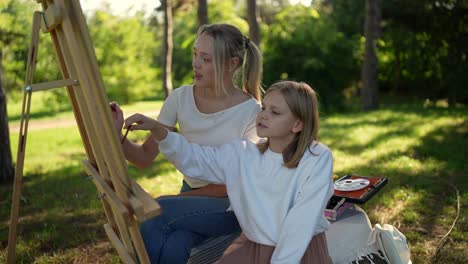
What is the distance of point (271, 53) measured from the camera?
13.2m

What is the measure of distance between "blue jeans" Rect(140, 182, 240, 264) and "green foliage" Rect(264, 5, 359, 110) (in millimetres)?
10592

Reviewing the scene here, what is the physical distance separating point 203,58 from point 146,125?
2.17 feet

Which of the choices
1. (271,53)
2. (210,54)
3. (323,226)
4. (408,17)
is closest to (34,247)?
(210,54)

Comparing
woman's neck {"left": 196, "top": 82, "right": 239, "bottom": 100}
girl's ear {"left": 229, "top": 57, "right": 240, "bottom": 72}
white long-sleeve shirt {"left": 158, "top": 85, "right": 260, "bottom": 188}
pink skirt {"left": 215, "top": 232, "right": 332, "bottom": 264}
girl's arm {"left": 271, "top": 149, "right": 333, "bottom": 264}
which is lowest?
pink skirt {"left": 215, "top": 232, "right": 332, "bottom": 264}

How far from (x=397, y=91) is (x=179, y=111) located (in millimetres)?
15333

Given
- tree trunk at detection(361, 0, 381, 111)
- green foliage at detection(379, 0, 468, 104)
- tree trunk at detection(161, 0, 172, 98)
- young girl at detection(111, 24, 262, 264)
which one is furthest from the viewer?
green foliage at detection(379, 0, 468, 104)

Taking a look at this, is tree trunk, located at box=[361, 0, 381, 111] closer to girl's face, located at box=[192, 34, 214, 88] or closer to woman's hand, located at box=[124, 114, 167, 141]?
girl's face, located at box=[192, 34, 214, 88]

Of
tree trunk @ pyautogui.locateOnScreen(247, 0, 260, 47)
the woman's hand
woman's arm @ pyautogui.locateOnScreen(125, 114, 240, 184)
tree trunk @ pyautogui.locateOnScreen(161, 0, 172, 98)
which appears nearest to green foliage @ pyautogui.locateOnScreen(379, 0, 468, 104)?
tree trunk @ pyautogui.locateOnScreen(247, 0, 260, 47)

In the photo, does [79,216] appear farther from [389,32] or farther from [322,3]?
[322,3]

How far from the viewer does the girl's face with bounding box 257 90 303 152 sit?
2.22 meters

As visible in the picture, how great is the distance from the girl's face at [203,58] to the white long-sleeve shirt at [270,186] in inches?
18.3

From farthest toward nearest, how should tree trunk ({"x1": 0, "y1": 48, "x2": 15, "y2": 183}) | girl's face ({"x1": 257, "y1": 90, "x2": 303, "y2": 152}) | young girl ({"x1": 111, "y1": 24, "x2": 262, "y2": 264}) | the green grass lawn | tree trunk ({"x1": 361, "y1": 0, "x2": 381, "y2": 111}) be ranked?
tree trunk ({"x1": 361, "y1": 0, "x2": 381, "y2": 111})
tree trunk ({"x1": 0, "y1": 48, "x2": 15, "y2": 183})
the green grass lawn
young girl ({"x1": 111, "y1": 24, "x2": 262, "y2": 264})
girl's face ({"x1": 257, "y1": 90, "x2": 303, "y2": 152})

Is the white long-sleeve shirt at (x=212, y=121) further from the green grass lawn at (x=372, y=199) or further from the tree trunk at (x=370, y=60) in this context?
the tree trunk at (x=370, y=60)

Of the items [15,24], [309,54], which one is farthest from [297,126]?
[309,54]
